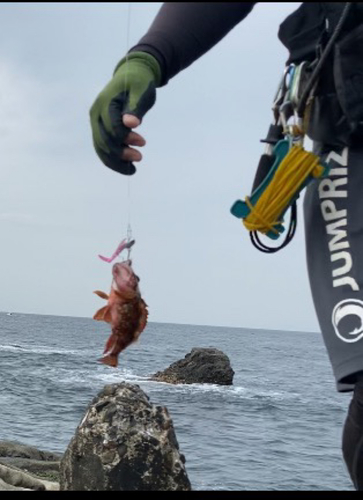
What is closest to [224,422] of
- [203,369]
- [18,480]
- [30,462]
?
[203,369]

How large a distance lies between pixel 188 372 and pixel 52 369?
44.9 ft

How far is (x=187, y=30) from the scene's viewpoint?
2.67 metres

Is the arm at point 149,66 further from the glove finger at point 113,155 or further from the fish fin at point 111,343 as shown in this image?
the fish fin at point 111,343

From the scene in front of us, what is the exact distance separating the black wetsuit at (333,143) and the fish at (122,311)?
0.67m

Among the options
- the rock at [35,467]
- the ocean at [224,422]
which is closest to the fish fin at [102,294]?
the rock at [35,467]

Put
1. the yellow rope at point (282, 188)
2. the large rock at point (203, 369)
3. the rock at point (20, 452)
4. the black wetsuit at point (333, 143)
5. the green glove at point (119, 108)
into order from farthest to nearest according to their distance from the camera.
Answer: the large rock at point (203, 369)
the rock at point (20, 452)
the yellow rope at point (282, 188)
the black wetsuit at point (333, 143)
the green glove at point (119, 108)

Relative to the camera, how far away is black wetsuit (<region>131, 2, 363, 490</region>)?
2582 mm

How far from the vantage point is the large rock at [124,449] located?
6.63m

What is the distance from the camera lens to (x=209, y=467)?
62.3ft

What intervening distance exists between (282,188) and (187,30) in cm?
64

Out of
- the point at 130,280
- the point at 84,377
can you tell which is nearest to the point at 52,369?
the point at 84,377

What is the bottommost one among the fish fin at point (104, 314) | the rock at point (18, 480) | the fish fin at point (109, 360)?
the rock at point (18, 480)

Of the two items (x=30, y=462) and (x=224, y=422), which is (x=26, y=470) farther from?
(x=224, y=422)

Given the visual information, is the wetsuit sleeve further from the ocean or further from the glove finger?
the ocean
